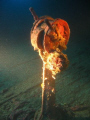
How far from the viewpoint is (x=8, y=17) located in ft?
81.4

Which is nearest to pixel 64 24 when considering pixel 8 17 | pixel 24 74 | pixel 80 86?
pixel 80 86

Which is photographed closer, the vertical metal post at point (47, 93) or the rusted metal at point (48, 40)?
the rusted metal at point (48, 40)

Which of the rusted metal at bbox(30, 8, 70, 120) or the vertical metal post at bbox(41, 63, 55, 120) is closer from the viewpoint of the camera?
the rusted metal at bbox(30, 8, 70, 120)

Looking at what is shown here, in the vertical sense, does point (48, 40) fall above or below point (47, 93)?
above

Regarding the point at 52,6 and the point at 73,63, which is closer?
the point at 73,63

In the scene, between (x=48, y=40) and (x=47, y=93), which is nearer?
(x=48, y=40)

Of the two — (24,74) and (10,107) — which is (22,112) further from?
(24,74)

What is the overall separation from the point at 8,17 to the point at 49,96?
2655 centimetres

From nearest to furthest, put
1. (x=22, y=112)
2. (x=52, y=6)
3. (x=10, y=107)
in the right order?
(x=22, y=112)
(x=10, y=107)
(x=52, y=6)

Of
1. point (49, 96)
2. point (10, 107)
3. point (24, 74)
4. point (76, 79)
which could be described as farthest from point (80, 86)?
point (24, 74)

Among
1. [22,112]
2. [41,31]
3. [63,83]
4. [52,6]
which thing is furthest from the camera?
[52,6]

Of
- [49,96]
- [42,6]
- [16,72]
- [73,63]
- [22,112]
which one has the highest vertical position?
[42,6]

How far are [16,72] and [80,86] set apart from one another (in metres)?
4.14

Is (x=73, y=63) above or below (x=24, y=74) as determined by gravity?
below
